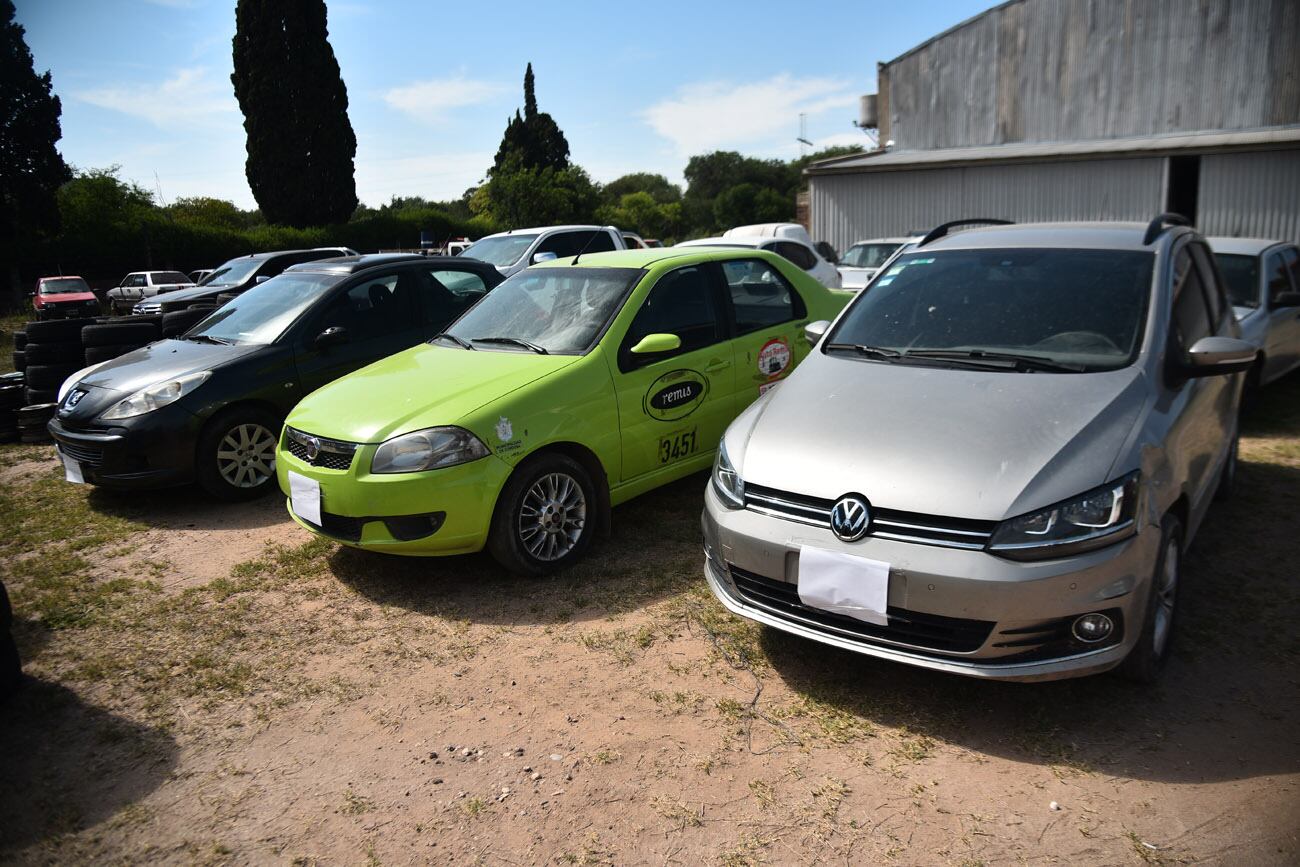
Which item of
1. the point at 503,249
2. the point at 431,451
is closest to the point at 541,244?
the point at 503,249

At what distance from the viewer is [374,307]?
6730mm

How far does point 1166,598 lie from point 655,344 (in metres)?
2.68

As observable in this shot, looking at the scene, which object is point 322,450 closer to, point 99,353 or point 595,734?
point 595,734

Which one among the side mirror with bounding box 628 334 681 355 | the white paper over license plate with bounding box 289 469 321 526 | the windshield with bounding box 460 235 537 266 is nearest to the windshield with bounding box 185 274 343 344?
the white paper over license plate with bounding box 289 469 321 526

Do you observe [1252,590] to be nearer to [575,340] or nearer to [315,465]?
[575,340]

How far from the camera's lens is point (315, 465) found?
4445mm

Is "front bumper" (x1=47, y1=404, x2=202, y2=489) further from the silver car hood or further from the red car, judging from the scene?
the red car

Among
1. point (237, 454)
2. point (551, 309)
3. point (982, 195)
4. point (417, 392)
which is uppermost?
point (982, 195)

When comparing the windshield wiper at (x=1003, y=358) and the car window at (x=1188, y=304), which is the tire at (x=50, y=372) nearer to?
the windshield wiper at (x=1003, y=358)

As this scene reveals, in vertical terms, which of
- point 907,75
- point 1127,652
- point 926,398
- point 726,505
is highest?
point 907,75

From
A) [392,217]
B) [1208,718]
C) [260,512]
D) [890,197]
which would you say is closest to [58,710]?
[260,512]

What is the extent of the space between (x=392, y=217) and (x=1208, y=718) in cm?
3708

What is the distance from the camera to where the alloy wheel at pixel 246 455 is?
6004 millimetres

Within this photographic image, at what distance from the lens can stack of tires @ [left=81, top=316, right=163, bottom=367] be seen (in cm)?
764
